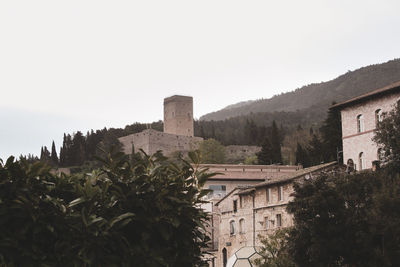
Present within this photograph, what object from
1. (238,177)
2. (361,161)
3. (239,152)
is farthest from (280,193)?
(239,152)

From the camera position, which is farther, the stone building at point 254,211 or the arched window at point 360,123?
the arched window at point 360,123

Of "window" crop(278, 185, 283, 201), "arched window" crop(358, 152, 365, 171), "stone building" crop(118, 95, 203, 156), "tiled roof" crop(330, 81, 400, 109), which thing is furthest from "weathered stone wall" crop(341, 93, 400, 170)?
"stone building" crop(118, 95, 203, 156)

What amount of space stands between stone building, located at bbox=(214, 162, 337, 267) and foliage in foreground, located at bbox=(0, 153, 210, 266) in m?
41.0

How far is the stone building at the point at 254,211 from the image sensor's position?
52062mm

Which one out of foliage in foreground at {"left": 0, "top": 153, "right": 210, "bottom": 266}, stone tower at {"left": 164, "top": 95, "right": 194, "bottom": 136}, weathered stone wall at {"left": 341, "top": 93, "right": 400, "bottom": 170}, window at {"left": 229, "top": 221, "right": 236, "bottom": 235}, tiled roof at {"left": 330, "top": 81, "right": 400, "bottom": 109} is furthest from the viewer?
stone tower at {"left": 164, "top": 95, "right": 194, "bottom": 136}

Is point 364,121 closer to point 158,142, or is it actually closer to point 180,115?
point 158,142

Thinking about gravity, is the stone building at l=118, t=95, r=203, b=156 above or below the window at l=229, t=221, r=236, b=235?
Result: above

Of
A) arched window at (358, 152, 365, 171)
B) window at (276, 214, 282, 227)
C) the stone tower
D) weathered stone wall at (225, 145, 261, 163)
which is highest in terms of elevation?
the stone tower

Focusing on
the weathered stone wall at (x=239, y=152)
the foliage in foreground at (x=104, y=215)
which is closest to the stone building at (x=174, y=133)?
the weathered stone wall at (x=239, y=152)

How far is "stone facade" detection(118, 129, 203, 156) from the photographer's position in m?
129

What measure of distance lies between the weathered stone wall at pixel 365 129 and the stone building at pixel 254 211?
225 cm

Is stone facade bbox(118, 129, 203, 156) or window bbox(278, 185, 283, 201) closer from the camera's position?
window bbox(278, 185, 283, 201)

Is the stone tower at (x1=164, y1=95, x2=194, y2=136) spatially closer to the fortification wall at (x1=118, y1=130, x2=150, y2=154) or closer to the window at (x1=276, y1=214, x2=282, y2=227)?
the fortification wall at (x1=118, y1=130, x2=150, y2=154)

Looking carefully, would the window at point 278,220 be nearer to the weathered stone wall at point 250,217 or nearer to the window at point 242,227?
the weathered stone wall at point 250,217
